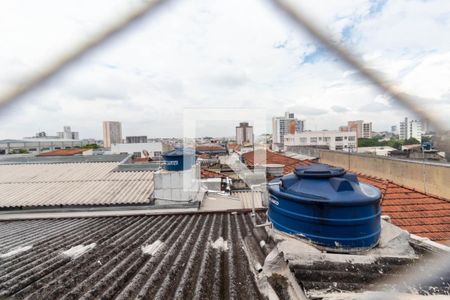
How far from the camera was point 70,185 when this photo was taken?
724 centimetres

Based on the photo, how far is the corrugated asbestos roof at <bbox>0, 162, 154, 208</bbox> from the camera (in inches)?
243

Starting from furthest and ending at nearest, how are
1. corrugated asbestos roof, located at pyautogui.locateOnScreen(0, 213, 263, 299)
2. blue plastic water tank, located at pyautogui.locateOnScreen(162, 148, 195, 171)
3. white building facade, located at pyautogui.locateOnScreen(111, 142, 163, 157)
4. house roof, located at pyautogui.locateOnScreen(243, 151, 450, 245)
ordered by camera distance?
1. white building facade, located at pyautogui.locateOnScreen(111, 142, 163, 157)
2. blue plastic water tank, located at pyautogui.locateOnScreen(162, 148, 195, 171)
3. house roof, located at pyautogui.locateOnScreen(243, 151, 450, 245)
4. corrugated asbestos roof, located at pyautogui.locateOnScreen(0, 213, 263, 299)

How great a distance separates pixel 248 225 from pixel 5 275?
281 cm

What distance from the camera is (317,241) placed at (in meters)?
2.13

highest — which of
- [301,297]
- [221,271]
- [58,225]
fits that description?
[301,297]

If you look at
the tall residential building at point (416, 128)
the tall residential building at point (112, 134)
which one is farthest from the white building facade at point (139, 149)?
the tall residential building at point (416, 128)

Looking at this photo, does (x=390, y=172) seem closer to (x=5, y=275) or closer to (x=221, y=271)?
(x=221, y=271)

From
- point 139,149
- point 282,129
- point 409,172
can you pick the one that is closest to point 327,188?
point 409,172

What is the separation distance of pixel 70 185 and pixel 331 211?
7.40 metres

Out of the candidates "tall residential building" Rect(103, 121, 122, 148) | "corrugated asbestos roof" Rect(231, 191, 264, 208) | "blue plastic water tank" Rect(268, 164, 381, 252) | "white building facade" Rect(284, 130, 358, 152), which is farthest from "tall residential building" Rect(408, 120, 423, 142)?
"tall residential building" Rect(103, 121, 122, 148)

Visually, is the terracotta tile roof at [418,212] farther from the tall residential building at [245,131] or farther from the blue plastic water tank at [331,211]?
the tall residential building at [245,131]

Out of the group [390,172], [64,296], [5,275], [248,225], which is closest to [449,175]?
[390,172]

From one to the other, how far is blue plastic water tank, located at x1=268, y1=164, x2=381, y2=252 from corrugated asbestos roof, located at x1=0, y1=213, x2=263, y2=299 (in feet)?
2.01

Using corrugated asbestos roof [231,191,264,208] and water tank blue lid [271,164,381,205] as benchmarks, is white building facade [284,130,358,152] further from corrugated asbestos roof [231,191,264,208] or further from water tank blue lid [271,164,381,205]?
water tank blue lid [271,164,381,205]
